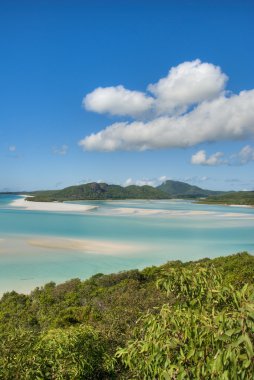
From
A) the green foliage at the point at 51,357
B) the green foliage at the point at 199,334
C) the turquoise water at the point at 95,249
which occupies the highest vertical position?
the green foliage at the point at 199,334

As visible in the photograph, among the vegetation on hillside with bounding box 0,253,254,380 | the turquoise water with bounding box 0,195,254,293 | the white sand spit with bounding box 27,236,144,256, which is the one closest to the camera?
the vegetation on hillside with bounding box 0,253,254,380

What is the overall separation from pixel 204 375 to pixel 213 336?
0.36 m

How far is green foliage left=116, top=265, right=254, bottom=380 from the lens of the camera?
295 centimetres

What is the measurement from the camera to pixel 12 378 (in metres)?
5.38

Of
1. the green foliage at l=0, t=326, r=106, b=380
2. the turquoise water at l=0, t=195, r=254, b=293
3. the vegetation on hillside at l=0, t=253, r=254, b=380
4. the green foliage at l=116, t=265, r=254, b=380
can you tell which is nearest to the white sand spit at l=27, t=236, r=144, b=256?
the turquoise water at l=0, t=195, r=254, b=293

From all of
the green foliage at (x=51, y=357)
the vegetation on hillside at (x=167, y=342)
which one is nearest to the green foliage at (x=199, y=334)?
the vegetation on hillside at (x=167, y=342)

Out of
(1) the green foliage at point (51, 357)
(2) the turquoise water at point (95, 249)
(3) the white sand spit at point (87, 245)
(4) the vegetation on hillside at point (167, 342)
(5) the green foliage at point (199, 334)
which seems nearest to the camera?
(5) the green foliage at point (199, 334)

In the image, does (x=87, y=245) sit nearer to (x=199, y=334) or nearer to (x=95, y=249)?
(x=95, y=249)

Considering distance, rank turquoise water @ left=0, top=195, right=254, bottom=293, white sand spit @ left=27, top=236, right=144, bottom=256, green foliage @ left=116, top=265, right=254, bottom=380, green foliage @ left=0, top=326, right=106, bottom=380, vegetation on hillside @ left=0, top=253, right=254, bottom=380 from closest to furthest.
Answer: green foliage @ left=116, top=265, right=254, bottom=380
vegetation on hillside @ left=0, top=253, right=254, bottom=380
green foliage @ left=0, top=326, right=106, bottom=380
turquoise water @ left=0, top=195, right=254, bottom=293
white sand spit @ left=27, top=236, right=144, bottom=256

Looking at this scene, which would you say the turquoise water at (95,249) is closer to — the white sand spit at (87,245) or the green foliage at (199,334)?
the white sand spit at (87,245)

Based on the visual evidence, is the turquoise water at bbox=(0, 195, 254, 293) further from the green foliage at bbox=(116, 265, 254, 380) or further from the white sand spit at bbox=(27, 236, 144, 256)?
the green foliage at bbox=(116, 265, 254, 380)

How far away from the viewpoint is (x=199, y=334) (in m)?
3.55

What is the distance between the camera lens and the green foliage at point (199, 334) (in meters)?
2.95

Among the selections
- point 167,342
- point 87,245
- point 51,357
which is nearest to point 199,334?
point 167,342
